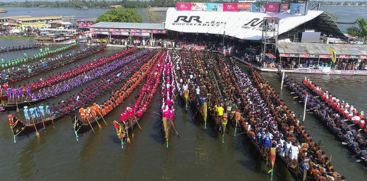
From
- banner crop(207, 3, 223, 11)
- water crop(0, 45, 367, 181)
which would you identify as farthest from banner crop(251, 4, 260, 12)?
water crop(0, 45, 367, 181)

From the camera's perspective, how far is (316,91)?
97.6 feet

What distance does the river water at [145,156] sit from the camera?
18.5m

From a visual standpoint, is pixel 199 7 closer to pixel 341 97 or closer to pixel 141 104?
pixel 341 97

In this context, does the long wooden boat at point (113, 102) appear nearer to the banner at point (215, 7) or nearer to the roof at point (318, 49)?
the roof at point (318, 49)

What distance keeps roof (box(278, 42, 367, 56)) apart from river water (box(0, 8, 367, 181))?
16.3 m

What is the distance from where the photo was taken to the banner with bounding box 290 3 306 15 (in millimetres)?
44100

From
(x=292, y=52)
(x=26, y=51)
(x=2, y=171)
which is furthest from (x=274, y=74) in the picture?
(x=26, y=51)

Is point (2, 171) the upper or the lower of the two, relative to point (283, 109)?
lower

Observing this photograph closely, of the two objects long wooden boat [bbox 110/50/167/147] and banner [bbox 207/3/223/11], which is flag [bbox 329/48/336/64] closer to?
long wooden boat [bbox 110/50/167/147]

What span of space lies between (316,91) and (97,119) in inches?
691

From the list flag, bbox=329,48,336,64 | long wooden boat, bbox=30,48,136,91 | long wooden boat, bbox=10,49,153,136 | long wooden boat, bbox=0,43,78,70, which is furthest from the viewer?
long wooden boat, bbox=0,43,78,70

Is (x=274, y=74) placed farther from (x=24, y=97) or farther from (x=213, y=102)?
(x=24, y=97)

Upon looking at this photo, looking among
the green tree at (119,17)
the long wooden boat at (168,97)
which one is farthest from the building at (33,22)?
the long wooden boat at (168,97)

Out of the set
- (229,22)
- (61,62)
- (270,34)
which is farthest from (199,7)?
(61,62)
